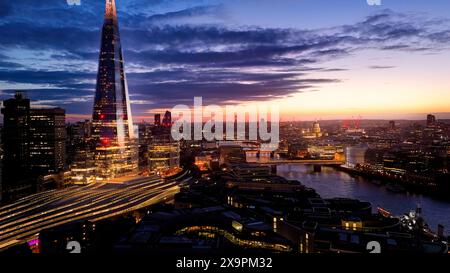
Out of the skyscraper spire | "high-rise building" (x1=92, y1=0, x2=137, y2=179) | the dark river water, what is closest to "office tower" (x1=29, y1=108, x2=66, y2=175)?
"high-rise building" (x1=92, y1=0, x2=137, y2=179)

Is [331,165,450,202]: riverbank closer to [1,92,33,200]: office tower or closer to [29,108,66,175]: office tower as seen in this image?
[29,108,66,175]: office tower

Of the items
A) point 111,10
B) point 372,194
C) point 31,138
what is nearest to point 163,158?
point 31,138

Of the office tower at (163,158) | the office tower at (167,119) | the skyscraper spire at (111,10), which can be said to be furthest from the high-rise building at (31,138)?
the office tower at (167,119)

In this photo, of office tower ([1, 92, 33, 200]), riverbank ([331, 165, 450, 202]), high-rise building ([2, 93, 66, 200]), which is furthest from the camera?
high-rise building ([2, 93, 66, 200])

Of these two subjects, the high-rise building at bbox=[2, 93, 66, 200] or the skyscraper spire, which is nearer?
the skyscraper spire

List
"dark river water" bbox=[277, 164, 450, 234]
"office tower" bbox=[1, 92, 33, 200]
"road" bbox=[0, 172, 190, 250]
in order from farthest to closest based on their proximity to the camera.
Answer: "office tower" bbox=[1, 92, 33, 200] < "dark river water" bbox=[277, 164, 450, 234] < "road" bbox=[0, 172, 190, 250]

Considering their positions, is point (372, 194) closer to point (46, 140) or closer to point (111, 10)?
point (111, 10)

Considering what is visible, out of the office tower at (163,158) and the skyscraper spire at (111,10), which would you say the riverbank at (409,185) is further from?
the skyscraper spire at (111,10)
